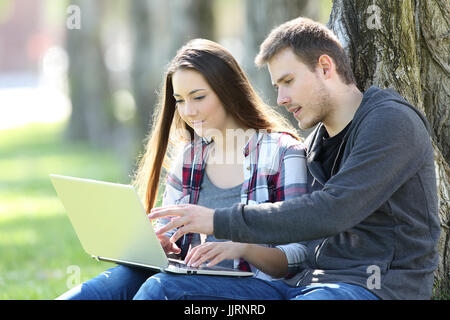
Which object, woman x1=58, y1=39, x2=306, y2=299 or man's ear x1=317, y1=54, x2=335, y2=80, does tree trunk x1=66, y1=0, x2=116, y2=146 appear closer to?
woman x1=58, y1=39, x2=306, y2=299

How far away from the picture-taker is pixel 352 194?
2.95 metres

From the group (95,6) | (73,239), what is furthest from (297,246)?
(95,6)

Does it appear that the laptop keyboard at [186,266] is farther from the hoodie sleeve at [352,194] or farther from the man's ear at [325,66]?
the man's ear at [325,66]

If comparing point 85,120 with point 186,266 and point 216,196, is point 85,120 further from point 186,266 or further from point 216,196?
point 186,266

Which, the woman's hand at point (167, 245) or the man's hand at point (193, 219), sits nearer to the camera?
the man's hand at point (193, 219)

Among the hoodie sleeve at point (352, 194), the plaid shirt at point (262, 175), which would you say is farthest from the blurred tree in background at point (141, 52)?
the hoodie sleeve at point (352, 194)

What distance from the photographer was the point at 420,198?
308 centimetres

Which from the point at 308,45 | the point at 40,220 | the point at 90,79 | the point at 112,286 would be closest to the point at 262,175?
the point at 308,45

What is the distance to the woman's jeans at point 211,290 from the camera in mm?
2992

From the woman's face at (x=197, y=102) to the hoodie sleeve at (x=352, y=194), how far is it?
0.81m

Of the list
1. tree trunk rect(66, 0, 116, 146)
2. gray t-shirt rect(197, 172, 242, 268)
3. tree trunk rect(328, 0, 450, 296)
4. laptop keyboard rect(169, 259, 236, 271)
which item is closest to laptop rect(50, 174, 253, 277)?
laptop keyboard rect(169, 259, 236, 271)

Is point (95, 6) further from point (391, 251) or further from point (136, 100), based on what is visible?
point (391, 251)

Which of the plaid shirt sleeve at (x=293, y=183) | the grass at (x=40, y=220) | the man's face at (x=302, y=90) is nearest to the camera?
the man's face at (x=302, y=90)
